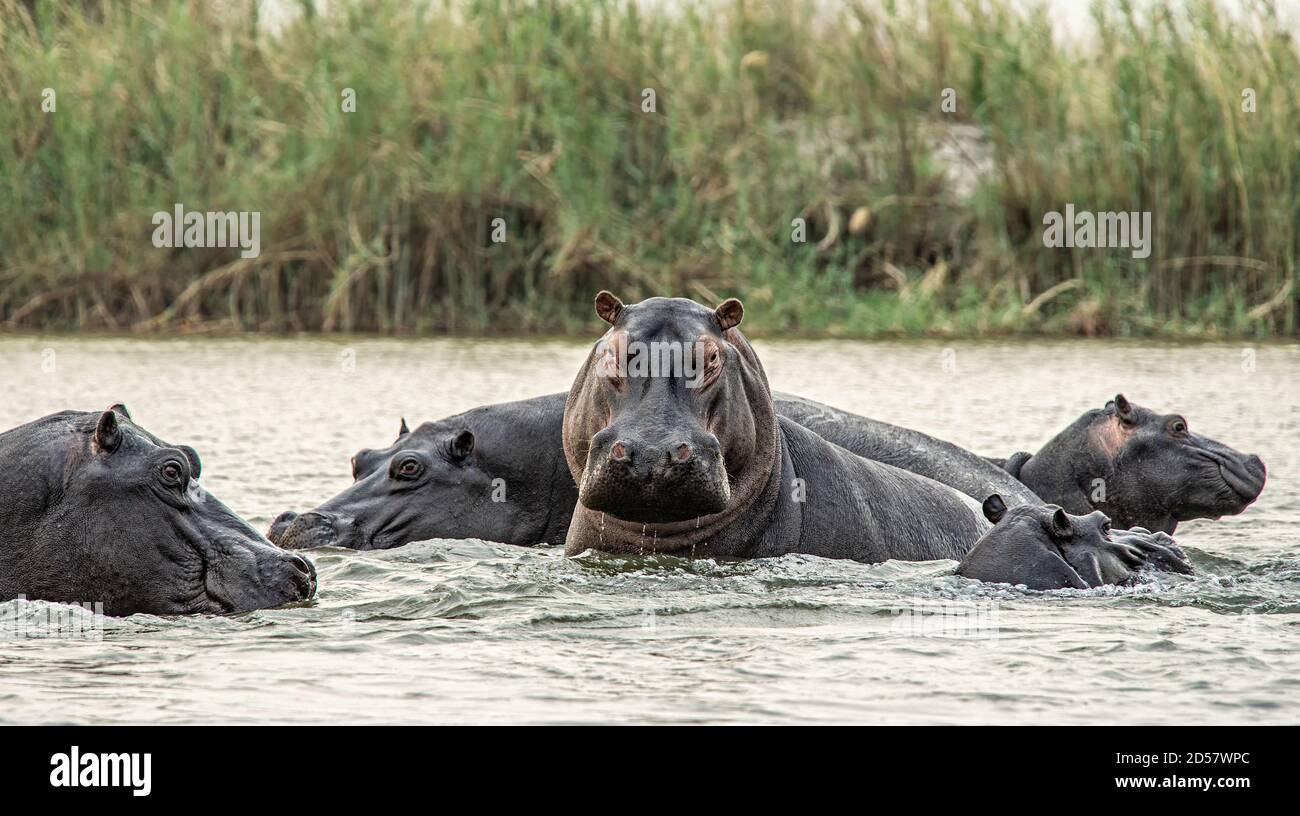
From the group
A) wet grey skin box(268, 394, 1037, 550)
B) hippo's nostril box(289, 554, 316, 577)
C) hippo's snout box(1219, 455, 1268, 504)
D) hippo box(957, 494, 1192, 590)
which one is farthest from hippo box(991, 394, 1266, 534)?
hippo's nostril box(289, 554, 316, 577)

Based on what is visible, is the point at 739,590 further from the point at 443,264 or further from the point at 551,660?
the point at 443,264

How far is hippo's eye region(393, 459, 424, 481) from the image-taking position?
7.38 metres

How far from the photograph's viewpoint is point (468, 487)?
7395 millimetres

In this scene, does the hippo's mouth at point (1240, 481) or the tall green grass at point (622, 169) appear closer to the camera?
the hippo's mouth at point (1240, 481)

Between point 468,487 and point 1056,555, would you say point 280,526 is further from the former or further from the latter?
point 1056,555

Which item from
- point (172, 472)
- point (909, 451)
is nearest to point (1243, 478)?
point (909, 451)

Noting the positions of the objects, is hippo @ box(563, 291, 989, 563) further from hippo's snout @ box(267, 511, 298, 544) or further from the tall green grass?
the tall green grass

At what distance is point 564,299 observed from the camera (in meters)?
16.5

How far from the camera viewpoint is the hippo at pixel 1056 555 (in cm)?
591

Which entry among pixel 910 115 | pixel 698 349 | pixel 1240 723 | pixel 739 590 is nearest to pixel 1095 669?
pixel 1240 723

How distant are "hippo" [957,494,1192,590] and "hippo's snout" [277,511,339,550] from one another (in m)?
2.35

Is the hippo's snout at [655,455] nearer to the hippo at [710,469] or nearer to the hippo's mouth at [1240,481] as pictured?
the hippo at [710,469]

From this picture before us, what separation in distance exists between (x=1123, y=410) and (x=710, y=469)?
2.65 metres

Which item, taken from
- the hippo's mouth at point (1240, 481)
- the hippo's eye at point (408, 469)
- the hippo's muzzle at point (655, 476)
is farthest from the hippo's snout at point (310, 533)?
the hippo's mouth at point (1240, 481)
